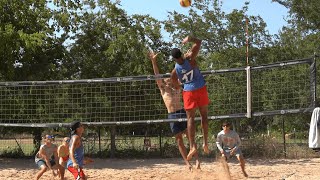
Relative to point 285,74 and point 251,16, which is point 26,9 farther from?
point 251,16

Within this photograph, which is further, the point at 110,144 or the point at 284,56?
the point at 284,56

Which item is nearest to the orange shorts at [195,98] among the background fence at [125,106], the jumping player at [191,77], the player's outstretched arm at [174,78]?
the jumping player at [191,77]

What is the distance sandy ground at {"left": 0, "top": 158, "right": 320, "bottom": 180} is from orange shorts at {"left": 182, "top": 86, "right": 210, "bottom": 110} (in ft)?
10.9

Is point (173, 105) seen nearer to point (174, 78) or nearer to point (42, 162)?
point (174, 78)

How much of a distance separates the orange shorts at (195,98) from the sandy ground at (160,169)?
3.31 m

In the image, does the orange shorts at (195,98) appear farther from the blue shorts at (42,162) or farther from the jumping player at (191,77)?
the blue shorts at (42,162)

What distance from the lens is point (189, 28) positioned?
2931cm

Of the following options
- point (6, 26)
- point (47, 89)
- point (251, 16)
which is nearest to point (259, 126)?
point (251, 16)

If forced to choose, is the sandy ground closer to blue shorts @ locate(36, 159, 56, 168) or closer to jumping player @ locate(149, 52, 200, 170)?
blue shorts @ locate(36, 159, 56, 168)

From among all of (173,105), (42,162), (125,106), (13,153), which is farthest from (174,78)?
(13,153)

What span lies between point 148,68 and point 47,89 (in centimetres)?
393

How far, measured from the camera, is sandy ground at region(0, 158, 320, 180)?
12.5 m

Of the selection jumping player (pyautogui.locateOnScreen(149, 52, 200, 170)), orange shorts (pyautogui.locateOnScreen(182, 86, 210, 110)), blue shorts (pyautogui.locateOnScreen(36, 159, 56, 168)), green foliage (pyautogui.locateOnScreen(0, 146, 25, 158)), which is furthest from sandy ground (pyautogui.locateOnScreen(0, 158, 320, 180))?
orange shorts (pyautogui.locateOnScreen(182, 86, 210, 110))

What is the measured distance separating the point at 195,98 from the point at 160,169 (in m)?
7.10
